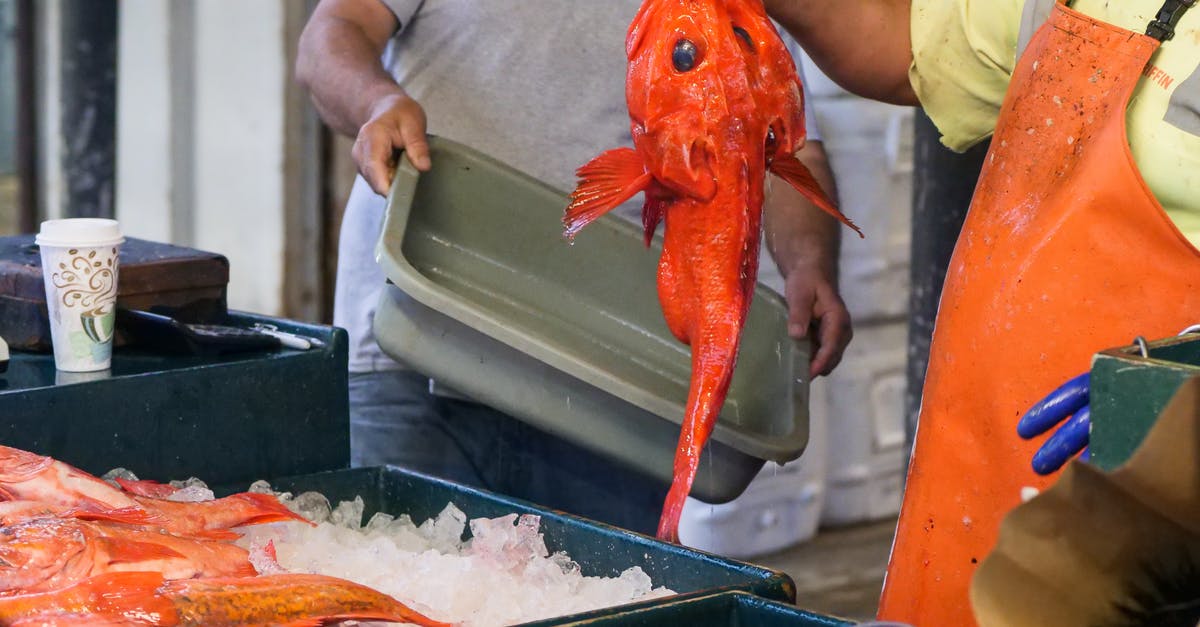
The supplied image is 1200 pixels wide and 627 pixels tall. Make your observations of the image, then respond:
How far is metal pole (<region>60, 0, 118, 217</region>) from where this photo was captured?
471cm

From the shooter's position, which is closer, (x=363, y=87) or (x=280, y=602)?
(x=280, y=602)

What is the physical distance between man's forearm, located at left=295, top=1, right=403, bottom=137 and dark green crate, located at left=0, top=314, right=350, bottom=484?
0.61 meters

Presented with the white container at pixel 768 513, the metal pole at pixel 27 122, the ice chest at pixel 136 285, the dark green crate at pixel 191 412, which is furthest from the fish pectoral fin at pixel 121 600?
the metal pole at pixel 27 122

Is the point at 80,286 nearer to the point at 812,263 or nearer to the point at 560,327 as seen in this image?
the point at 560,327

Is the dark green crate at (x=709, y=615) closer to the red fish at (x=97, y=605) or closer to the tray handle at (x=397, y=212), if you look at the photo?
the red fish at (x=97, y=605)

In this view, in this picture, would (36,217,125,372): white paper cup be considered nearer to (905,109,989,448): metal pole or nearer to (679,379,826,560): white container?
(905,109,989,448): metal pole

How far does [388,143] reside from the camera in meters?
2.21

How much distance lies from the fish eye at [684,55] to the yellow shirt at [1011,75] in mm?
530

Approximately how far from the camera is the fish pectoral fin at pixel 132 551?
1353mm

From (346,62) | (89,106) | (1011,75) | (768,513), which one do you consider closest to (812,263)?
(1011,75)

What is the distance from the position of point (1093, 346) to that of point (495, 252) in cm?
116

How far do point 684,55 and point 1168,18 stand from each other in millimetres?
560

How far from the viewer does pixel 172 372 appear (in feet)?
5.82

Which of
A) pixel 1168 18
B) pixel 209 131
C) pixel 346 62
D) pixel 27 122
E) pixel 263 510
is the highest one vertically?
pixel 1168 18
